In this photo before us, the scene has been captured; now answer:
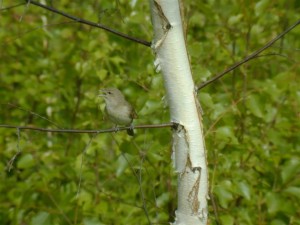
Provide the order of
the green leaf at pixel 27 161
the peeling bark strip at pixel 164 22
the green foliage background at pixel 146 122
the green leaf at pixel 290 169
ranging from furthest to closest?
1. the green leaf at pixel 27 161
2. the green foliage background at pixel 146 122
3. the green leaf at pixel 290 169
4. the peeling bark strip at pixel 164 22

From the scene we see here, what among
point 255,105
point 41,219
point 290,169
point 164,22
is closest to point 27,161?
point 41,219

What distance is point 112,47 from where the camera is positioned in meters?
3.27

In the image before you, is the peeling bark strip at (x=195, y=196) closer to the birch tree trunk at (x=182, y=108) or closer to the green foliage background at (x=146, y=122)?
the birch tree trunk at (x=182, y=108)

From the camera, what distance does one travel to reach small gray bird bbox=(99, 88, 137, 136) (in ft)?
9.60

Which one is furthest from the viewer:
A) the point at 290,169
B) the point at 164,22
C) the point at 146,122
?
the point at 146,122

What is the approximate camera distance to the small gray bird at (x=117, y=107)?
9.60ft

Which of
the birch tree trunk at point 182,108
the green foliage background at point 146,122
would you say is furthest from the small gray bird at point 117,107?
the birch tree trunk at point 182,108

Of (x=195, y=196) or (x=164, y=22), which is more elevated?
(x=164, y=22)

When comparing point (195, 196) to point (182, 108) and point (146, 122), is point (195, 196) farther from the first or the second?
point (146, 122)

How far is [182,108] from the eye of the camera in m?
1.62

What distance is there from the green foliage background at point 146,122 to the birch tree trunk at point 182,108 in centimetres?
47

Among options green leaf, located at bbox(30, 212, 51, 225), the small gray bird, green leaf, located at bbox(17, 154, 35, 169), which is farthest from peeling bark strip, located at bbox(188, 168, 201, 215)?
green leaf, located at bbox(17, 154, 35, 169)

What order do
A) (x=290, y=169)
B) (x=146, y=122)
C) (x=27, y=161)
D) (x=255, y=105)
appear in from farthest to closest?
(x=27, y=161) < (x=146, y=122) < (x=255, y=105) < (x=290, y=169)

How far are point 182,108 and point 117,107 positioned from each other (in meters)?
1.38
